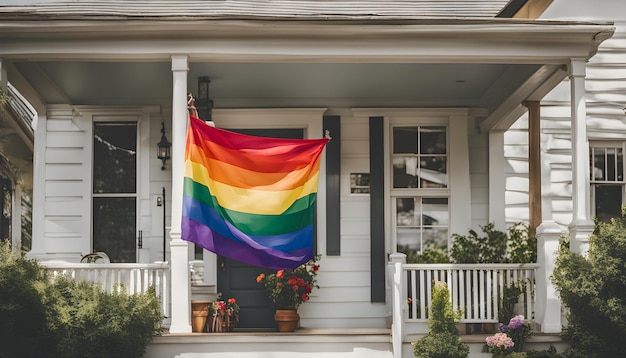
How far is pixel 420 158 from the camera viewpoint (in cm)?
1213

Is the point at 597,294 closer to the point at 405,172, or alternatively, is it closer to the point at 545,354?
the point at 545,354

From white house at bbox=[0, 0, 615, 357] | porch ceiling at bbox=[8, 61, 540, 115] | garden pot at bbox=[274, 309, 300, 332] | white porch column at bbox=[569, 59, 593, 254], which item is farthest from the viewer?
white house at bbox=[0, 0, 615, 357]

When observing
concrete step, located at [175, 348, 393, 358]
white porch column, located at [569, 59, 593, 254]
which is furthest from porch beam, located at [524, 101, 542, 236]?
concrete step, located at [175, 348, 393, 358]

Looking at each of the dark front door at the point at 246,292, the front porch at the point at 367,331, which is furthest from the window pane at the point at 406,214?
the front porch at the point at 367,331

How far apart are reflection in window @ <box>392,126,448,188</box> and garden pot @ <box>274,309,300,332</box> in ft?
8.20

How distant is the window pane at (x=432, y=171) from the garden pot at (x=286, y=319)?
2681 millimetres

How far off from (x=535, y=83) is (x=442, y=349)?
334 cm

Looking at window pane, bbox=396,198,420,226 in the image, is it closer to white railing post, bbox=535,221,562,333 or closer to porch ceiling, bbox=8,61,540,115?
porch ceiling, bbox=8,61,540,115

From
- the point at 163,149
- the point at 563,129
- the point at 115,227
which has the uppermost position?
the point at 563,129

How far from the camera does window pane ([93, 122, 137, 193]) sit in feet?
39.4

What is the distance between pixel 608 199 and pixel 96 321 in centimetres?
726

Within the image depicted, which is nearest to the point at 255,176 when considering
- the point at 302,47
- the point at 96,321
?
the point at 302,47

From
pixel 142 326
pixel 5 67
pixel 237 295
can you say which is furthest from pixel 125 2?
pixel 142 326

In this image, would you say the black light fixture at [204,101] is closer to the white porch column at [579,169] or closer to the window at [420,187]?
the window at [420,187]
